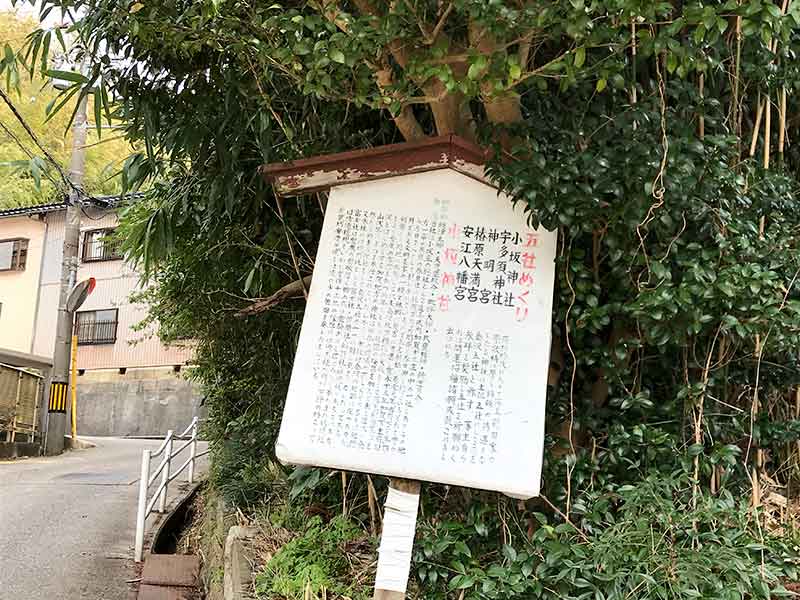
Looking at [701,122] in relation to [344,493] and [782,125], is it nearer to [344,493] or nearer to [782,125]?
[782,125]

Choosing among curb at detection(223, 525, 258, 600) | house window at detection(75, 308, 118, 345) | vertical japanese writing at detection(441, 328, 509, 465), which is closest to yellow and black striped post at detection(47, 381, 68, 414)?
house window at detection(75, 308, 118, 345)

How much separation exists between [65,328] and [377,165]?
12624 millimetres

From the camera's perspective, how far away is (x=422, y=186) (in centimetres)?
353

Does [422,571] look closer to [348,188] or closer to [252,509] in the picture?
[348,188]

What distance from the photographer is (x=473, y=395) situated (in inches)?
126

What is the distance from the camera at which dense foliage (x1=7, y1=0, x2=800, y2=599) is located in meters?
2.94

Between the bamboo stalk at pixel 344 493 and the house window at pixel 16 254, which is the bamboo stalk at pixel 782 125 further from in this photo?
the house window at pixel 16 254

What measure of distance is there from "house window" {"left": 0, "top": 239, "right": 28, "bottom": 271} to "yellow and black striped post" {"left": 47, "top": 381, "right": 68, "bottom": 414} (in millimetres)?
12198

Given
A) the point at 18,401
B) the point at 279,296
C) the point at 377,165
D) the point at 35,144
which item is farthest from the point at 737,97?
the point at 18,401

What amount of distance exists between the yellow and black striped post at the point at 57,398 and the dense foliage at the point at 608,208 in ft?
36.7

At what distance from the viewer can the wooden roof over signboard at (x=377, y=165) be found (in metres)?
3.43

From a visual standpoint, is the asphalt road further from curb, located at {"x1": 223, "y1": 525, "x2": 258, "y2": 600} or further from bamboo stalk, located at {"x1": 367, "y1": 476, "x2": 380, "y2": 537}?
bamboo stalk, located at {"x1": 367, "y1": 476, "x2": 380, "y2": 537}

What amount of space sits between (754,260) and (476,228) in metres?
1.22

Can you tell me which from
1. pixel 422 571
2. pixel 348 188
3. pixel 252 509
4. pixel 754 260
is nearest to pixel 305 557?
pixel 422 571
